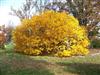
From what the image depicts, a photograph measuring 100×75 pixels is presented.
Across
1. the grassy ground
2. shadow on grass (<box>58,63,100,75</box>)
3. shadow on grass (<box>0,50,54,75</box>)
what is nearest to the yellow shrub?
the grassy ground

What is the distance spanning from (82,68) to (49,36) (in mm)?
6093

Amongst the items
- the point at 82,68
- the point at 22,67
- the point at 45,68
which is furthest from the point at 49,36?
the point at 22,67

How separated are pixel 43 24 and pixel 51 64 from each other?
5.97 meters

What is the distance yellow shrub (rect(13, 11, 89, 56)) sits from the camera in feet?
75.5

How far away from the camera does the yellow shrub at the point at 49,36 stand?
2300 centimetres

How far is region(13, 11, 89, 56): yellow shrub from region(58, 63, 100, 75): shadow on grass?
13.8ft

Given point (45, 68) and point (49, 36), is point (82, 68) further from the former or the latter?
point (49, 36)

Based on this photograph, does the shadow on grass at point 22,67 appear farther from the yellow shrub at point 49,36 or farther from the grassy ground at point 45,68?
the yellow shrub at point 49,36

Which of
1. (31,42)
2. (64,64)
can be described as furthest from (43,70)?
(31,42)

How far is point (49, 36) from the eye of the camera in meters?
23.1

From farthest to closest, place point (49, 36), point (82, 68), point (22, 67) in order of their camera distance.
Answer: point (49, 36) → point (82, 68) → point (22, 67)

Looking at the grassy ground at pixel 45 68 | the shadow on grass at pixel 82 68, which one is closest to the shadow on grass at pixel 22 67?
the grassy ground at pixel 45 68

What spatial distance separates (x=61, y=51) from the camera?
75.3 ft

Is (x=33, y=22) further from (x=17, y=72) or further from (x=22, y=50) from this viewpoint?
(x=17, y=72)
